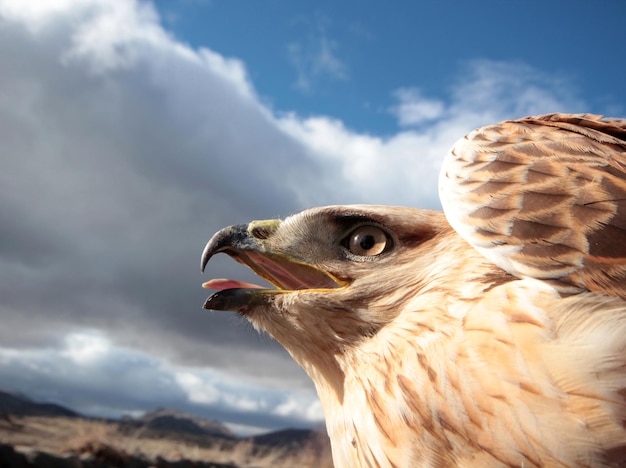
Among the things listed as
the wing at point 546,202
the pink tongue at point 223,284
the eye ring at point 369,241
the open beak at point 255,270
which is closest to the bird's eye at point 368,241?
the eye ring at point 369,241

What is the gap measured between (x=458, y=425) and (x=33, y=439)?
22.0 meters

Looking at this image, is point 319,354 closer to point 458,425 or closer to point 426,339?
point 426,339

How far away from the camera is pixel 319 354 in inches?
112

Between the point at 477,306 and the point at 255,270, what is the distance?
1.35 metres

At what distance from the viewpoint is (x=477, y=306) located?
223cm

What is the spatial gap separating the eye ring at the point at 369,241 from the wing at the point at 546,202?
1.34 ft

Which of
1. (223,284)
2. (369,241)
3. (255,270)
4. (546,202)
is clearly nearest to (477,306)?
(546,202)

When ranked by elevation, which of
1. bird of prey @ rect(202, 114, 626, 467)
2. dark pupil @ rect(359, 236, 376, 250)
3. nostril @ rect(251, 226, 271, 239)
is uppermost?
nostril @ rect(251, 226, 271, 239)

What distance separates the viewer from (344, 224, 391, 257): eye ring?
285cm

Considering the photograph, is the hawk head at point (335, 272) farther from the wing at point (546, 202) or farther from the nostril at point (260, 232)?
the wing at point (546, 202)

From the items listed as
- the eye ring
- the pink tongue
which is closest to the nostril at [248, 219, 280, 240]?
the pink tongue

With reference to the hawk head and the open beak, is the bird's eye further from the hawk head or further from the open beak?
the open beak

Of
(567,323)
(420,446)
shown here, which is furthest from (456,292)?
(420,446)

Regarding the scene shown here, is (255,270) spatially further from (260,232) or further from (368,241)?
(368,241)
